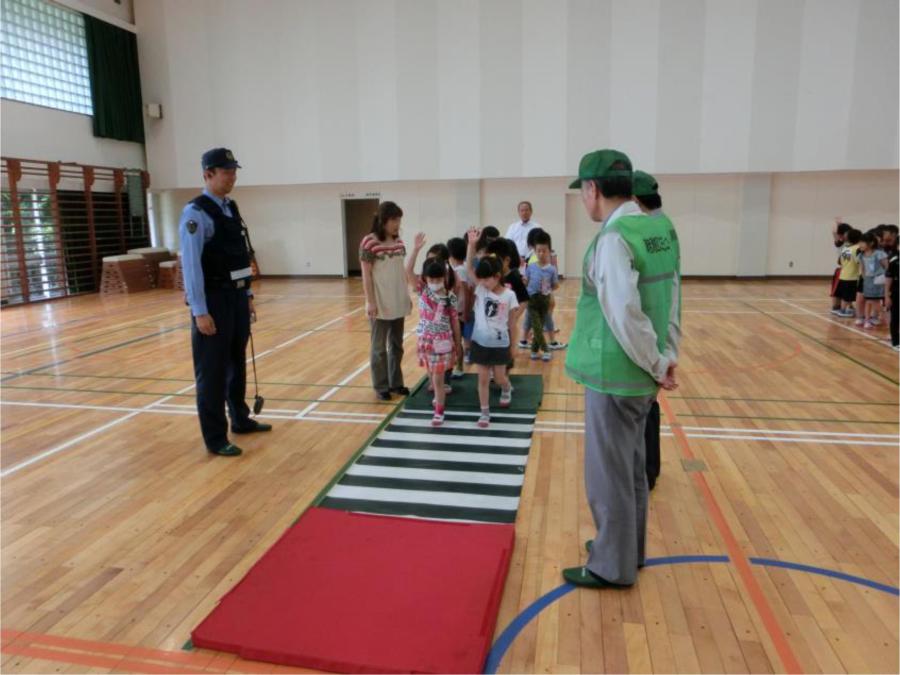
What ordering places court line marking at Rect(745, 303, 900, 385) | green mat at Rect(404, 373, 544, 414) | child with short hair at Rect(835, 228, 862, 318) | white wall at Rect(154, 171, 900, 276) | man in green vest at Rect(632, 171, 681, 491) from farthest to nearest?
white wall at Rect(154, 171, 900, 276)
child with short hair at Rect(835, 228, 862, 318)
court line marking at Rect(745, 303, 900, 385)
green mat at Rect(404, 373, 544, 414)
man in green vest at Rect(632, 171, 681, 491)

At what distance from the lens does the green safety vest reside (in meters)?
2.35

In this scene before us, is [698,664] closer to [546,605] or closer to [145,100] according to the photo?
[546,605]

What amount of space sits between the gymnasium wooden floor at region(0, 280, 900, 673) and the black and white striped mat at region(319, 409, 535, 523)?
15cm

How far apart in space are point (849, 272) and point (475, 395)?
6808 mm

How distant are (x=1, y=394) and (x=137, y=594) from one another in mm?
4251

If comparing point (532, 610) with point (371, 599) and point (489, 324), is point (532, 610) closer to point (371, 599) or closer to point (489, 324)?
point (371, 599)

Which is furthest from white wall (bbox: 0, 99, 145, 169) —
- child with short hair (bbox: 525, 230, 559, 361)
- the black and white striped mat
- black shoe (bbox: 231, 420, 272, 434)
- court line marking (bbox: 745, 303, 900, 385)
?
court line marking (bbox: 745, 303, 900, 385)

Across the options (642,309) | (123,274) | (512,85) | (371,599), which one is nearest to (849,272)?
(512,85)

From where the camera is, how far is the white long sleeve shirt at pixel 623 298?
2.28 metres

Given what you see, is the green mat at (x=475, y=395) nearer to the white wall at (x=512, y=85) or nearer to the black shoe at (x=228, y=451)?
the black shoe at (x=228, y=451)

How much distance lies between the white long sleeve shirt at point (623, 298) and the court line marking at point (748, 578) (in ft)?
3.47

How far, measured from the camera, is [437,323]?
467 centimetres

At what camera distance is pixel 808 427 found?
4.72 meters

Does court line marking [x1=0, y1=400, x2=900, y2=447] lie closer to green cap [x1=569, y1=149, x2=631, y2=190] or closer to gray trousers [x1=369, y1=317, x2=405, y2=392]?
gray trousers [x1=369, y1=317, x2=405, y2=392]
